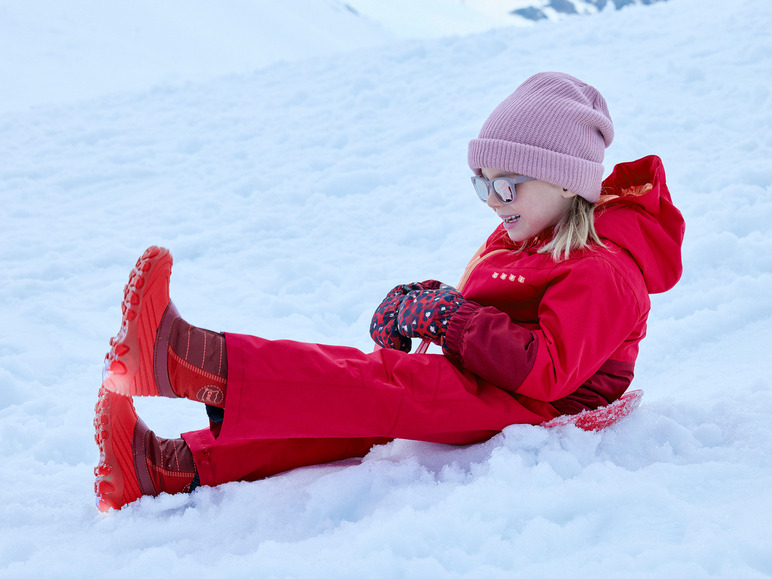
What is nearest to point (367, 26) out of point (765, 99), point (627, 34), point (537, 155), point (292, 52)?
point (292, 52)

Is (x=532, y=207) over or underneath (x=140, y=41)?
over

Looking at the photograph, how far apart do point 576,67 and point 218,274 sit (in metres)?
3.96

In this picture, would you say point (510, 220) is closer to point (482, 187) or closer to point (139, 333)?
point (482, 187)

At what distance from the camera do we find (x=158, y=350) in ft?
5.31

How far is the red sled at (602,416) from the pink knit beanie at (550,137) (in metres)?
0.60

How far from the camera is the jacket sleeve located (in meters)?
1.77

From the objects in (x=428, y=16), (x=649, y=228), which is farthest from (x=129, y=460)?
(x=428, y=16)

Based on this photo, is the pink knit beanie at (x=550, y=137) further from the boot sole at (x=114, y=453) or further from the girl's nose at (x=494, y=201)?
the boot sole at (x=114, y=453)

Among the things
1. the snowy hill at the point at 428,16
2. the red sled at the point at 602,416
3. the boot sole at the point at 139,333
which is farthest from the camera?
the snowy hill at the point at 428,16

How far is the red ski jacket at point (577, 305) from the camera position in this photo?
1781 millimetres

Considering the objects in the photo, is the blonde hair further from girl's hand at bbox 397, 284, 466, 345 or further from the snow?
the snow

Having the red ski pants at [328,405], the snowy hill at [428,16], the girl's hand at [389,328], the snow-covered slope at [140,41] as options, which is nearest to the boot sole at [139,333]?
the red ski pants at [328,405]

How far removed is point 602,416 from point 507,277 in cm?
47

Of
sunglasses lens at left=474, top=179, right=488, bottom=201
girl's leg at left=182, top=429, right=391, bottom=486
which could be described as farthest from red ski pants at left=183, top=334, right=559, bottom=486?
sunglasses lens at left=474, top=179, right=488, bottom=201
